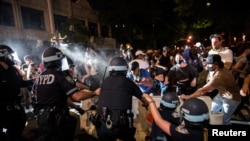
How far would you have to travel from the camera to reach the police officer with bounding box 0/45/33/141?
14.6 feet

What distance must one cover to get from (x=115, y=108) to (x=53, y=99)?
921 millimetres

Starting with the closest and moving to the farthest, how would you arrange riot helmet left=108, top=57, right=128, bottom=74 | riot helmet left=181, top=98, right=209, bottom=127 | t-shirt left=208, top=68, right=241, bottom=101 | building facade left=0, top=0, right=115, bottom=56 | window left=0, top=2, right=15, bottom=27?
riot helmet left=181, top=98, right=209, bottom=127 → riot helmet left=108, top=57, right=128, bottom=74 → t-shirt left=208, top=68, right=241, bottom=101 → window left=0, top=2, right=15, bottom=27 → building facade left=0, top=0, right=115, bottom=56

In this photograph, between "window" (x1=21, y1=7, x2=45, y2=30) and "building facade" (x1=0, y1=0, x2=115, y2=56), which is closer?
"building facade" (x1=0, y1=0, x2=115, y2=56)

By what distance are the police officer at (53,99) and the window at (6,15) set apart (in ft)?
51.0

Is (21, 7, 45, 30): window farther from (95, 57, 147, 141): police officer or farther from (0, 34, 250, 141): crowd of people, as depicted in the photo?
(95, 57, 147, 141): police officer

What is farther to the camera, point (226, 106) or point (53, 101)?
point (226, 106)

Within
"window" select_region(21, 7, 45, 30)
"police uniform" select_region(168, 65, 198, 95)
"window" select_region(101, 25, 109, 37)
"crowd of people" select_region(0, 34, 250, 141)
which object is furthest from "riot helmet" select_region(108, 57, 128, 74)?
"window" select_region(101, 25, 109, 37)

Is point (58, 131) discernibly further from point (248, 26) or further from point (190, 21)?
point (190, 21)

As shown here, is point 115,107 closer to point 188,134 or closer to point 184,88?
point 188,134

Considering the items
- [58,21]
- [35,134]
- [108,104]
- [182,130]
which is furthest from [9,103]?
[58,21]

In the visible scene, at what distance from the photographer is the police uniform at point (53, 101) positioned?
12.2 feet

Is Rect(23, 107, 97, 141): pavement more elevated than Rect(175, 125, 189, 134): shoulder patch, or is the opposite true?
Rect(175, 125, 189, 134): shoulder patch

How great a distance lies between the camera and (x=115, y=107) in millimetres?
3793

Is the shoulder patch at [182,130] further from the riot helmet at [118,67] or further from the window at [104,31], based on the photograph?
the window at [104,31]
